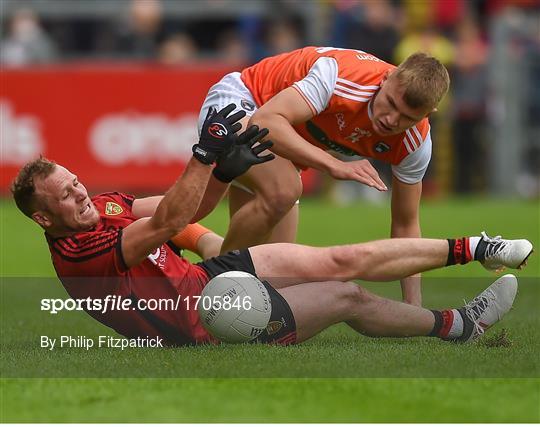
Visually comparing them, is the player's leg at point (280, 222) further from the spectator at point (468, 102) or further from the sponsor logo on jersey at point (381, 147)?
the spectator at point (468, 102)

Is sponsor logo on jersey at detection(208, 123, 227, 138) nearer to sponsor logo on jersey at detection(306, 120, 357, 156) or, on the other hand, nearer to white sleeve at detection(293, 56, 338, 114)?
white sleeve at detection(293, 56, 338, 114)

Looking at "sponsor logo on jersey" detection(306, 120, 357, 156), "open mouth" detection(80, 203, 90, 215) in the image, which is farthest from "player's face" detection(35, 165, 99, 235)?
"sponsor logo on jersey" detection(306, 120, 357, 156)

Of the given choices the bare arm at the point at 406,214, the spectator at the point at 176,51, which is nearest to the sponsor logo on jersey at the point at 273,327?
the bare arm at the point at 406,214

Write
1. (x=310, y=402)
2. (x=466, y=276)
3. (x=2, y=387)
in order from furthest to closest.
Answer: (x=466, y=276) → (x=2, y=387) → (x=310, y=402)

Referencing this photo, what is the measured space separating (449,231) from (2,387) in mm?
8473

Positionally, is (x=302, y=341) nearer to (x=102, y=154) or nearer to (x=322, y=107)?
(x=322, y=107)

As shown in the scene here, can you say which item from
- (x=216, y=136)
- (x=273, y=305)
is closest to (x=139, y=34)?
(x=273, y=305)

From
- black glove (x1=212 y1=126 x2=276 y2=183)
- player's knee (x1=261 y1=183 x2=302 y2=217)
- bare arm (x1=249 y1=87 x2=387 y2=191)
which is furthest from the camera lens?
player's knee (x1=261 y1=183 x2=302 y2=217)

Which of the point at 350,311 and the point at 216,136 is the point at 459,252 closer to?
the point at 350,311

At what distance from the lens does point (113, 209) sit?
7199mm

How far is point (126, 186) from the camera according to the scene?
1759 centimetres

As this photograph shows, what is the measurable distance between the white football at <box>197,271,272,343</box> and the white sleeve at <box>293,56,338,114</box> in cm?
132

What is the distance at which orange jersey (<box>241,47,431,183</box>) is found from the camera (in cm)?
761

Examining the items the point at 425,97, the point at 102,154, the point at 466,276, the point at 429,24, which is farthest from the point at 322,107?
the point at 429,24
